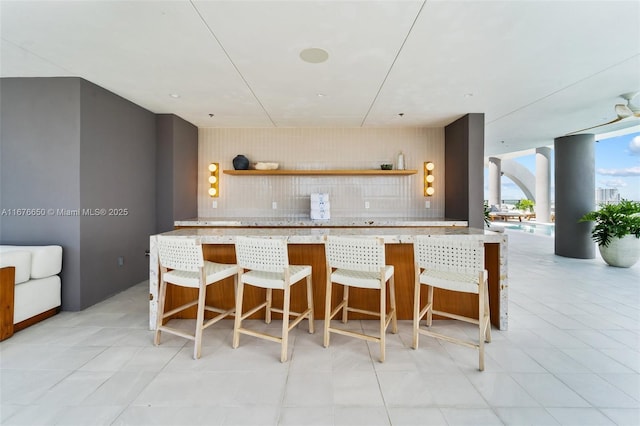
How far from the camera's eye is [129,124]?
143 inches

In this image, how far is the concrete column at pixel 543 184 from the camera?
1092 cm

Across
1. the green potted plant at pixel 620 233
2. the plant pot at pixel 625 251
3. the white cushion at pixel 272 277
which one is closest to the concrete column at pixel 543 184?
the green potted plant at pixel 620 233

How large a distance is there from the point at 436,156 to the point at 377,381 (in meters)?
4.00

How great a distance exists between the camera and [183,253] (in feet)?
6.90

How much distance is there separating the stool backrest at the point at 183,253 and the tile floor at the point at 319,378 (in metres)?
0.68

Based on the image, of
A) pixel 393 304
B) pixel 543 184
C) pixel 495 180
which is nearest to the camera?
pixel 393 304

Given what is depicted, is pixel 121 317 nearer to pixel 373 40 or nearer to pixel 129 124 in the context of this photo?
pixel 129 124

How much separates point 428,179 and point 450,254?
2.93 meters

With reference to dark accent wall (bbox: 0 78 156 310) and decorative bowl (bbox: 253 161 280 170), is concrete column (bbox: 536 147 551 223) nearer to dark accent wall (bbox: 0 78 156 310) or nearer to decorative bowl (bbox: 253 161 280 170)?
decorative bowl (bbox: 253 161 280 170)

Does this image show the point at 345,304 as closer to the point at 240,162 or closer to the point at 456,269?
the point at 456,269

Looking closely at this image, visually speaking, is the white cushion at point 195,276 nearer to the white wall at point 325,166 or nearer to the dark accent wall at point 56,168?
the dark accent wall at point 56,168

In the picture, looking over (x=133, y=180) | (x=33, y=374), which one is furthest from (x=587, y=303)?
(x=133, y=180)

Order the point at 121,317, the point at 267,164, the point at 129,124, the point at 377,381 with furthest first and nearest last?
the point at 267,164
the point at 129,124
the point at 121,317
the point at 377,381

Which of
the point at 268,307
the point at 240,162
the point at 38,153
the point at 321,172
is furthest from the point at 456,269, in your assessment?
the point at 38,153
